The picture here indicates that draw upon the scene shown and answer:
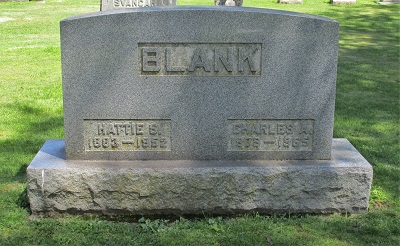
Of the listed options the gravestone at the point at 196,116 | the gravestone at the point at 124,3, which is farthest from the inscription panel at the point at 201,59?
the gravestone at the point at 124,3

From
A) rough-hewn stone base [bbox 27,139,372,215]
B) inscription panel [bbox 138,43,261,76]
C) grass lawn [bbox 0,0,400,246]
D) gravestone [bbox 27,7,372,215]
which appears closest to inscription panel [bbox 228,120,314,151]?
gravestone [bbox 27,7,372,215]

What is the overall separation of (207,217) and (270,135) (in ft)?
2.45

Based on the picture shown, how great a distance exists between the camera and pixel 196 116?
3945mm

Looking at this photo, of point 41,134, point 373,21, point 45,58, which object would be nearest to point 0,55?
point 45,58

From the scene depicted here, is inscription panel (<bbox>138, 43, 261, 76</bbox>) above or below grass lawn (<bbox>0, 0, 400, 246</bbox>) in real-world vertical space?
above

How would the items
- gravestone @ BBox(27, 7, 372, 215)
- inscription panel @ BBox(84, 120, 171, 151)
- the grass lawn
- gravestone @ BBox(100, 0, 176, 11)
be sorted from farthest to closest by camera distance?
gravestone @ BBox(100, 0, 176, 11) < inscription panel @ BBox(84, 120, 171, 151) < gravestone @ BBox(27, 7, 372, 215) < the grass lawn

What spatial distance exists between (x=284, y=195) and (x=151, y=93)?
1.18 meters

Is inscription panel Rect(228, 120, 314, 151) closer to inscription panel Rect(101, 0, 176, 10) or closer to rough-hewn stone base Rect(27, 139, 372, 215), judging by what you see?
rough-hewn stone base Rect(27, 139, 372, 215)

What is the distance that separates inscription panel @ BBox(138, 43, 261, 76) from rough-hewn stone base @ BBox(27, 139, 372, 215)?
66 cm

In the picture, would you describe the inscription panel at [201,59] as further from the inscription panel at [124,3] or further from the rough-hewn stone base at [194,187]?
the inscription panel at [124,3]

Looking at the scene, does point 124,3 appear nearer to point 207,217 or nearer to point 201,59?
point 201,59

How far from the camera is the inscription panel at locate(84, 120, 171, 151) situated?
3967 mm

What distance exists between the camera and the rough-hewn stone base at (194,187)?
12.5 feet

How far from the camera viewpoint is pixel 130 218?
3.93 meters
